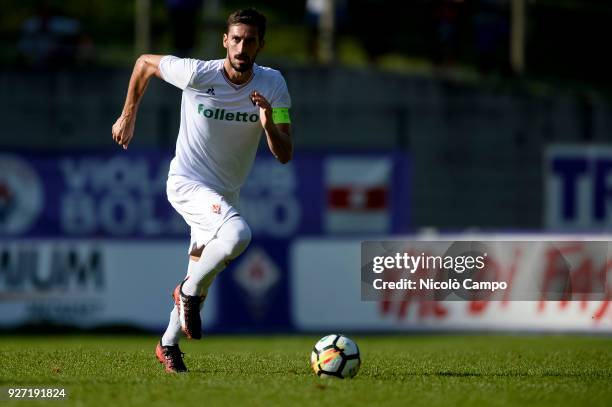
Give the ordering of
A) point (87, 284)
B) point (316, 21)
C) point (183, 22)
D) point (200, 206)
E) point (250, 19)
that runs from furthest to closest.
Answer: point (316, 21), point (183, 22), point (87, 284), point (200, 206), point (250, 19)

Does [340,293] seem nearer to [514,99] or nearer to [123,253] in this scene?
[123,253]

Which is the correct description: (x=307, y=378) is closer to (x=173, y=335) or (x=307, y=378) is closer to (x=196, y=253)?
(x=173, y=335)

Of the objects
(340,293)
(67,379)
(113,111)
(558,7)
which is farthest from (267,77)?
(558,7)

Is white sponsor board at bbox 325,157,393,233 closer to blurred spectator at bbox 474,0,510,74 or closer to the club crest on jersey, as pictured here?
blurred spectator at bbox 474,0,510,74

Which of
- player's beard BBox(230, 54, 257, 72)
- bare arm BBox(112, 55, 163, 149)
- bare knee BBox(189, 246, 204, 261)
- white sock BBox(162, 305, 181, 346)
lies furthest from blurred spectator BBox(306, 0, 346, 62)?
white sock BBox(162, 305, 181, 346)

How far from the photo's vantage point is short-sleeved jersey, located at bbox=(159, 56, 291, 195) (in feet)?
32.0

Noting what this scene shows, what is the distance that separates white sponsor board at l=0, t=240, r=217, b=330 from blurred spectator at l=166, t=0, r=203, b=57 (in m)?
4.02

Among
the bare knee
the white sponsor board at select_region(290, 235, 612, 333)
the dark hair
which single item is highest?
the dark hair

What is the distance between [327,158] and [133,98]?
1056 centimetres

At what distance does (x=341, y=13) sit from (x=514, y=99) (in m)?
3.53

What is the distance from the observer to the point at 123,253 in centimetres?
1945

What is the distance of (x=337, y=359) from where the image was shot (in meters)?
9.41

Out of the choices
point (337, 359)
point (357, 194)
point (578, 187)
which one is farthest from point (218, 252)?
point (578, 187)

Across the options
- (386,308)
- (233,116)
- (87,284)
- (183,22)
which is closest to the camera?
(233,116)
